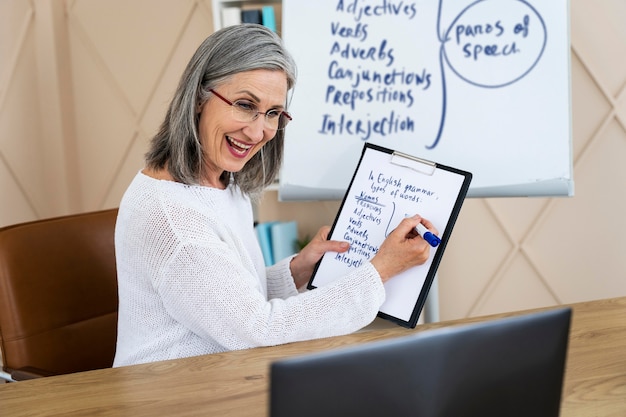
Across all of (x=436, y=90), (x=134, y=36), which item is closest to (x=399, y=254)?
Answer: (x=436, y=90)

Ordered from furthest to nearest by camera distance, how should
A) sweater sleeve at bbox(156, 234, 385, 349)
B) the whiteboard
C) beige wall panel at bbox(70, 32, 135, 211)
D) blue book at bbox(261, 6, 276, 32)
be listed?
beige wall panel at bbox(70, 32, 135, 211), blue book at bbox(261, 6, 276, 32), the whiteboard, sweater sleeve at bbox(156, 234, 385, 349)

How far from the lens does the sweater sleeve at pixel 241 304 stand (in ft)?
4.54

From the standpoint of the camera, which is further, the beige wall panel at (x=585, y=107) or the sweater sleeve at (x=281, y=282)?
the beige wall panel at (x=585, y=107)

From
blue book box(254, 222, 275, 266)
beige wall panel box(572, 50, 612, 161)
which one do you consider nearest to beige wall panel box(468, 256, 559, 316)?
beige wall panel box(572, 50, 612, 161)

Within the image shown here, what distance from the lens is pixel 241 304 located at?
1.39 meters

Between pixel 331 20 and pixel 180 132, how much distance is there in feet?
2.33

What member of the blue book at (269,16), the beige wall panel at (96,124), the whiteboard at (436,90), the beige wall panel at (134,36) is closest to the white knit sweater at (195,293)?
the whiteboard at (436,90)

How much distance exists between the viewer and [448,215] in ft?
5.16

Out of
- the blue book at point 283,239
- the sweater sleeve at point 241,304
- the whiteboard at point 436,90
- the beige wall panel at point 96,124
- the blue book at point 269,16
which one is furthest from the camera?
the beige wall panel at point 96,124

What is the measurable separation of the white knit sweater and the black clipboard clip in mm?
251

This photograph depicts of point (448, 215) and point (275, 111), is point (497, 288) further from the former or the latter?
point (275, 111)

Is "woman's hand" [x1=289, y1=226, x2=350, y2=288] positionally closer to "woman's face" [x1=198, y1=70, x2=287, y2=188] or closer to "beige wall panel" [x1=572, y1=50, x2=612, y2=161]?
"woman's face" [x1=198, y1=70, x2=287, y2=188]

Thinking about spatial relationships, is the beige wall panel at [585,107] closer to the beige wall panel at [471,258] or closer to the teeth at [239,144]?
the beige wall panel at [471,258]

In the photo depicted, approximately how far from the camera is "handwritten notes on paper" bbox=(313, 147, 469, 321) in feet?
5.09
